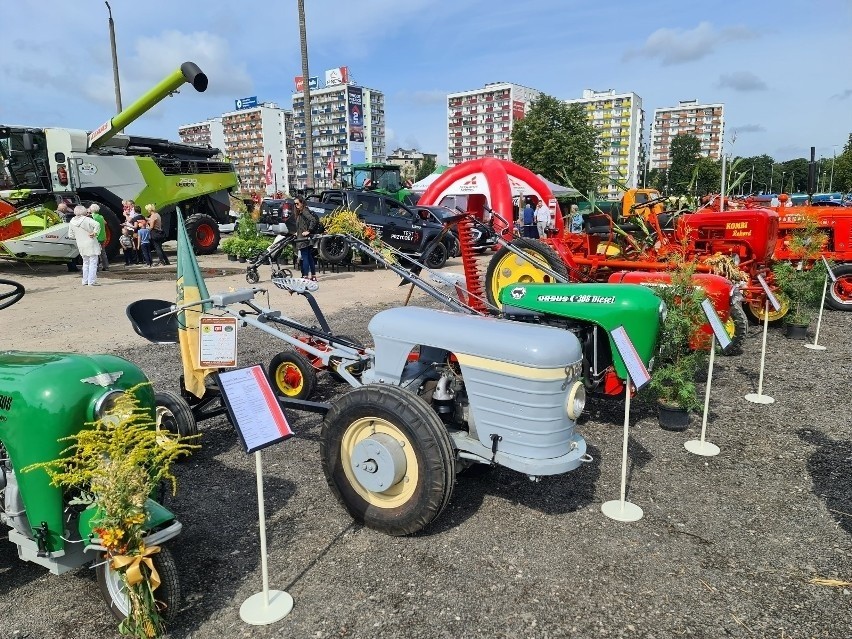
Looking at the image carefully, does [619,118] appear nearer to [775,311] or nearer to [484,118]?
[484,118]

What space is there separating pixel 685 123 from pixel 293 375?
13561 cm

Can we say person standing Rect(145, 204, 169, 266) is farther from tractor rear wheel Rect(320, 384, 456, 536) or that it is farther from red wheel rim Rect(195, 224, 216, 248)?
tractor rear wheel Rect(320, 384, 456, 536)

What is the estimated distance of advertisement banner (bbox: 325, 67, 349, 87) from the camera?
103m

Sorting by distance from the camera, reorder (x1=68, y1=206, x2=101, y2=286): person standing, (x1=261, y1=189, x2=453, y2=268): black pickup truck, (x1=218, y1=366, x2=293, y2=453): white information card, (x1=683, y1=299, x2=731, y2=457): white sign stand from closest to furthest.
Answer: (x1=218, y1=366, x2=293, y2=453): white information card
(x1=683, y1=299, x2=731, y2=457): white sign stand
(x1=68, y1=206, x2=101, y2=286): person standing
(x1=261, y1=189, x2=453, y2=268): black pickup truck

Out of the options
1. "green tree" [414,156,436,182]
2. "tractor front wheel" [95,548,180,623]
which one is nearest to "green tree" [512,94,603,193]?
"tractor front wheel" [95,548,180,623]

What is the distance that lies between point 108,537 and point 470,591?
1440 mm

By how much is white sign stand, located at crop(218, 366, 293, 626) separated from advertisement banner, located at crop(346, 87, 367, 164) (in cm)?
4817

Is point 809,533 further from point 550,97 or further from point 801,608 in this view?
point 550,97

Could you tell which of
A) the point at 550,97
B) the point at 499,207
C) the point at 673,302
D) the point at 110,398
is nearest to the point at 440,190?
the point at 499,207

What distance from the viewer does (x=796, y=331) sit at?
276 inches

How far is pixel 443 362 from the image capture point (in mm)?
3373

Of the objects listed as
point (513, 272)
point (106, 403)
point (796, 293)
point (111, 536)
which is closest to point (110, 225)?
point (513, 272)

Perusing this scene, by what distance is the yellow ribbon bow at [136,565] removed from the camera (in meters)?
1.96

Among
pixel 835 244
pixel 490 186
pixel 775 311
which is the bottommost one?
pixel 775 311
